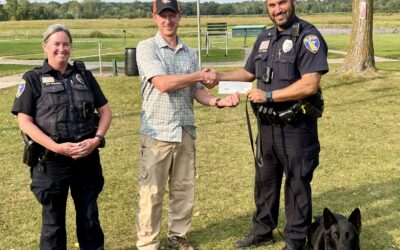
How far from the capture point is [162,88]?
371cm

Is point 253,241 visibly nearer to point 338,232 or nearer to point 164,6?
point 338,232

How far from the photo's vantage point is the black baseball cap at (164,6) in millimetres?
3725

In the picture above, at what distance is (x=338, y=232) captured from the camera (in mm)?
3738

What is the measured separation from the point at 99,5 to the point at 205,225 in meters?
121

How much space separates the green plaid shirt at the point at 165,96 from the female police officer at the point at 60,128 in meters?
0.37

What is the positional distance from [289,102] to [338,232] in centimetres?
111

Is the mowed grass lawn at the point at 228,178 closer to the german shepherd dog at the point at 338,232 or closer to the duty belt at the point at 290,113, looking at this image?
the german shepherd dog at the point at 338,232

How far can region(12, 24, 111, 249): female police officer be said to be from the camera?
3.42 meters

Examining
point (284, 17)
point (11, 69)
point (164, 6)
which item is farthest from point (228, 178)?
point (11, 69)

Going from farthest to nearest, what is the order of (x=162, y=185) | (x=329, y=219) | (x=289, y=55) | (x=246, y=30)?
(x=246, y=30), (x=162, y=185), (x=329, y=219), (x=289, y=55)

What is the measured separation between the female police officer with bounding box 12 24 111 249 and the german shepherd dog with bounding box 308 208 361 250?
6.20 ft

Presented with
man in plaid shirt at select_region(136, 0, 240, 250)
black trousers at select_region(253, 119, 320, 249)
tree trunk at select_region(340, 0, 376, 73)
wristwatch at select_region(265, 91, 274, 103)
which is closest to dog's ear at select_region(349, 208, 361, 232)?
black trousers at select_region(253, 119, 320, 249)

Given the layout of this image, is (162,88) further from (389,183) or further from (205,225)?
(389,183)

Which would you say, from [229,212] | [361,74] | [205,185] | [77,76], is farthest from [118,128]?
[361,74]
